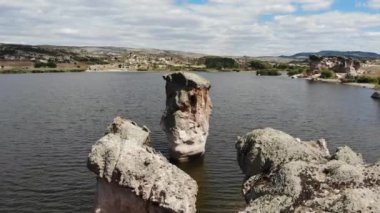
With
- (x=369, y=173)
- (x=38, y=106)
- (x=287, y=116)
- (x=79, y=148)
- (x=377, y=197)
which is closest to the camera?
(x=377, y=197)

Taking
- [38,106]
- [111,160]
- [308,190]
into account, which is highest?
[308,190]

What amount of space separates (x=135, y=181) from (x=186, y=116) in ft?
77.9

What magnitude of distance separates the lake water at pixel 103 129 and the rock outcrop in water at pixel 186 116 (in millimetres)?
2060

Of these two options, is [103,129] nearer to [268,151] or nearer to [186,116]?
[186,116]

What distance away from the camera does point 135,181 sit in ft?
74.6

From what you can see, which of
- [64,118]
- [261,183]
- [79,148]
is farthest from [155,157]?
[64,118]

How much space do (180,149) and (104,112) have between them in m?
40.1

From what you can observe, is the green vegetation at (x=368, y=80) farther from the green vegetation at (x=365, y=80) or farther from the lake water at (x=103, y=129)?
the lake water at (x=103, y=129)

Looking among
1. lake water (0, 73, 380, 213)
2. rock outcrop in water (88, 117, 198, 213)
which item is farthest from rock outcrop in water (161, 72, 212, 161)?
rock outcrop in water (88, 117, 198, 213)

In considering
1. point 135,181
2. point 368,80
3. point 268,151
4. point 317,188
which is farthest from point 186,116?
point 368,80

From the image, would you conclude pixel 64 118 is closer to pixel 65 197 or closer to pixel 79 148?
pixel 79 148

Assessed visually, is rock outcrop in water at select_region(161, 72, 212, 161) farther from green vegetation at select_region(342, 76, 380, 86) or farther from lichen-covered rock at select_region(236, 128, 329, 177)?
green vegetation at select_region(342, 76, 380, 86)

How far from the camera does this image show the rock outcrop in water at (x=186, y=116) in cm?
4594

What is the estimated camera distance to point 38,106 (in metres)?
92.3
